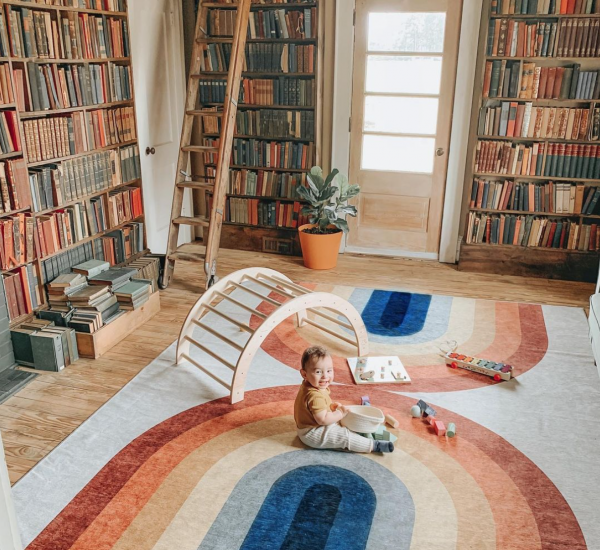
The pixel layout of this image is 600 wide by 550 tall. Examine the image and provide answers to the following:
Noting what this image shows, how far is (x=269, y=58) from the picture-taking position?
5.11 m

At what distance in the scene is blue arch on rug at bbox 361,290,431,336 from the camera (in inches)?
158

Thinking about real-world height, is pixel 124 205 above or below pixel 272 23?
below

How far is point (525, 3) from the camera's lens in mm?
4445

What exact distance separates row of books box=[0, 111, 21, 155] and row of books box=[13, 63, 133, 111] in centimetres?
14

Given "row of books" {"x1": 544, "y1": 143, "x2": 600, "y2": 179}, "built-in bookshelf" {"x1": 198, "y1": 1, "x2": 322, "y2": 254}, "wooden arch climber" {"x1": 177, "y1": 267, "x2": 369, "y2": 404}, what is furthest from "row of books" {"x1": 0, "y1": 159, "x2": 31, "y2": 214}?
"row of books" {"x1": 544, "y1": 143, "x2": 600, "y2": 179}

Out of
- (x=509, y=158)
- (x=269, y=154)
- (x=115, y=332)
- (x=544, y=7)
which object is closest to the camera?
(x=115, y=332)

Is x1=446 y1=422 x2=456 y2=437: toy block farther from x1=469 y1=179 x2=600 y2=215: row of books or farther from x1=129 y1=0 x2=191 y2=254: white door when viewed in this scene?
x1=129 y1=0 x2=191 y2=254: white door

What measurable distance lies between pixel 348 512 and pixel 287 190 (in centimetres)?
353

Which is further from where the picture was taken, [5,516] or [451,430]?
[451,430]

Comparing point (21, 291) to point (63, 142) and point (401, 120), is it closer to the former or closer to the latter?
point (63, 142)

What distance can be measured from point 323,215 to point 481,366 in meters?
2.05

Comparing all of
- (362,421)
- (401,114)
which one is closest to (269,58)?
(401,114)

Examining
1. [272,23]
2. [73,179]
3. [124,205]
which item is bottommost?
[124,205]

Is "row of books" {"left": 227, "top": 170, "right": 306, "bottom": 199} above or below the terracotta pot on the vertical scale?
above
